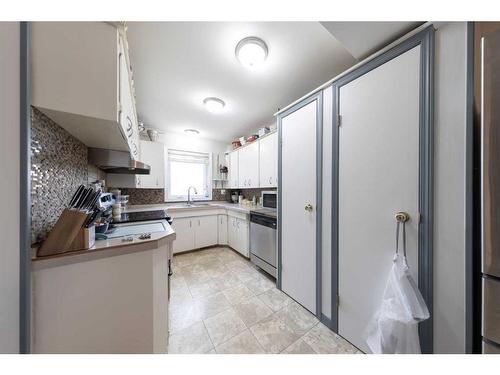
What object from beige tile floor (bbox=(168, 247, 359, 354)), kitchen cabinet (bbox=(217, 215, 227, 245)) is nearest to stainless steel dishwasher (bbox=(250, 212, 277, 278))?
beige tile floor (bbox=(168, 247, 359, 354))

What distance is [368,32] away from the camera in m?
0.97

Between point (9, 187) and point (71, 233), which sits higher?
point (9, 187)

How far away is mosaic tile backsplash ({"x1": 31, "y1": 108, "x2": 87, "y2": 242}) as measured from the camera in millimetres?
730

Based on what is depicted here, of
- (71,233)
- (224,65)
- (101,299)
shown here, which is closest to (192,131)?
(224,65)

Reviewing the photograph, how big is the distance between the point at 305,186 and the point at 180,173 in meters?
2.79

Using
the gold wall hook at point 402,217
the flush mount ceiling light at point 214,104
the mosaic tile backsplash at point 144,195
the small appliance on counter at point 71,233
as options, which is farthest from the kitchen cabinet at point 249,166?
the small appliance on counter at point 71,233

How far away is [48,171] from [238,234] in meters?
2.33

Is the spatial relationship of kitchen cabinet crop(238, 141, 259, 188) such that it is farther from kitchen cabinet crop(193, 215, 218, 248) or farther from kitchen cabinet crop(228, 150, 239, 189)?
kitchen cabinet crop(193, 215, 218, 248)

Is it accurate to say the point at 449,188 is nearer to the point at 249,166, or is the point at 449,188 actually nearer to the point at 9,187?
the point at 9,187

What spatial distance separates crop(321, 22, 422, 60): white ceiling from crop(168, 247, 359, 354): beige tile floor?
206 centimetres

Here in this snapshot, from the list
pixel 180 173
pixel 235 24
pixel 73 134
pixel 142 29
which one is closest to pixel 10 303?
pixel 73 134

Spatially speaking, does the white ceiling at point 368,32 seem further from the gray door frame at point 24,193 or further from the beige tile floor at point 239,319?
the beige tile floor at point 239,319

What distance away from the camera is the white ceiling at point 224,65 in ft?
3.93

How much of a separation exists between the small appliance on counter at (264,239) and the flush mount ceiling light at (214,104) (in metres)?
1.45
